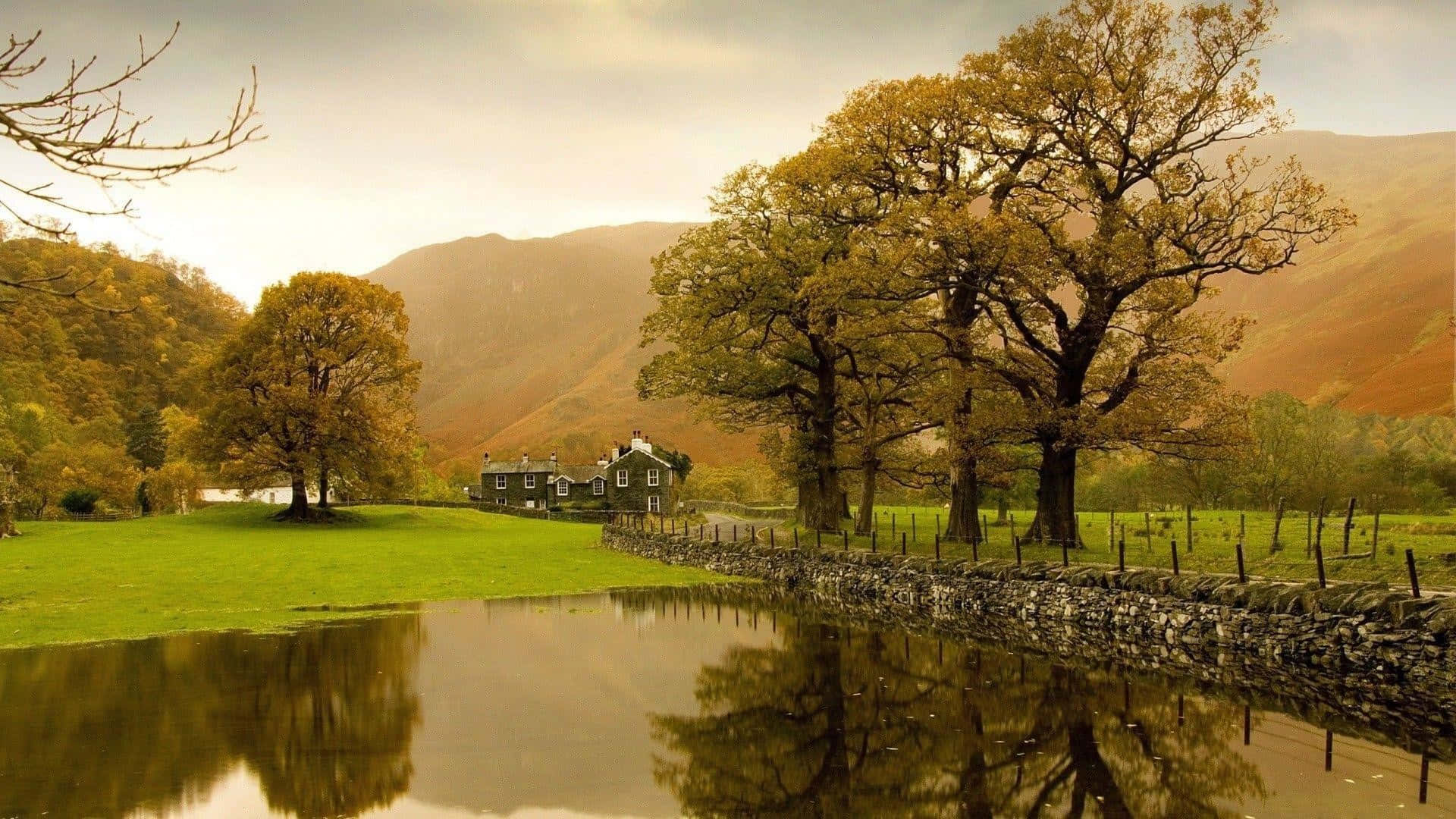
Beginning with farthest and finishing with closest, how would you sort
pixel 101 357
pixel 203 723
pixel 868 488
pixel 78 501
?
pixel 101 357, pixel 78 501, pixel 868 488, pixel 203 723

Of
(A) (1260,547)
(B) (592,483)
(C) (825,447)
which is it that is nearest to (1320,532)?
(A) (1260,547)

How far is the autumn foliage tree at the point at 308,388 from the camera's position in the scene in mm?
67188

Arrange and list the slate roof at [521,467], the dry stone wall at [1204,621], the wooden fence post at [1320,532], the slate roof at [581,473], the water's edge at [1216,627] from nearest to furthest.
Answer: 1. the water's edge at [1216,627]
2. the dry stone wall at [1204,621]
3. the wooden fence post at [1320,532]
4. the slate roof at [581,473]
5. the slate roof at [521,467]

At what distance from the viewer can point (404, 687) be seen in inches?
773

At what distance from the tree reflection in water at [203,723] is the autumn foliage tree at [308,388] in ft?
144

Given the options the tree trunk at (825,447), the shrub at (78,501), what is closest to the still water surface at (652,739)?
the tree trunk at (825,447)

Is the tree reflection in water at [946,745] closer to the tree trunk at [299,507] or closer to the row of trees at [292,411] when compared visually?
the row of trees at [292,411]

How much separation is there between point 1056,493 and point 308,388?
51.1 m

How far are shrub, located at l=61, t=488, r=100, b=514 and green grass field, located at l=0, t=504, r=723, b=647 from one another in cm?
1170

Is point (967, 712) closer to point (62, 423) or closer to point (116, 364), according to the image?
point (62, 423)

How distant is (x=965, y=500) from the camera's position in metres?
38.8

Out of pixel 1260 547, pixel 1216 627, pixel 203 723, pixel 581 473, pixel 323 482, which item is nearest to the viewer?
pixel 203 723

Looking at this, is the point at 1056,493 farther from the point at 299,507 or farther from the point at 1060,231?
the point at 299,507

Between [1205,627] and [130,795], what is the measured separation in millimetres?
20337
